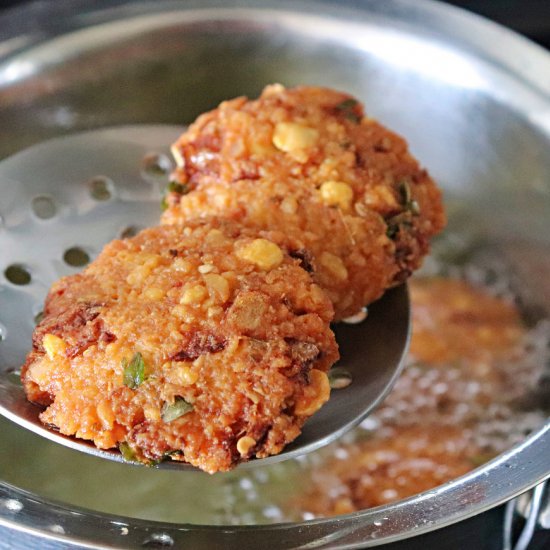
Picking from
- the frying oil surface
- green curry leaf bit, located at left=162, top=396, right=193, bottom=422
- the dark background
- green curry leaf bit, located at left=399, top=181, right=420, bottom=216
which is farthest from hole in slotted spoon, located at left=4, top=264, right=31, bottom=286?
the dark background

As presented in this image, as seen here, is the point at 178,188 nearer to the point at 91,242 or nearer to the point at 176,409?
the point at 91,242

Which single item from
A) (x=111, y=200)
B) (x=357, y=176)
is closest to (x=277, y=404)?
(x=357, y=176)

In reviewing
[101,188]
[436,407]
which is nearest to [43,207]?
[101,188]

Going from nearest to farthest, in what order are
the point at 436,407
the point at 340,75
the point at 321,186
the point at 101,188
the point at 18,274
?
the point at 321,186
the point at 18,274
the point at 101,188
the point at 436,407
the point at 340,75

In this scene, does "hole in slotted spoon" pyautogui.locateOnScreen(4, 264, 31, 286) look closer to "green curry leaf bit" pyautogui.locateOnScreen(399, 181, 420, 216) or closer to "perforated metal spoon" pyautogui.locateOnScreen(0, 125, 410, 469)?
"perforated metal spoon" pyautogui.locateOnScreen(0, 125, 410, 469)

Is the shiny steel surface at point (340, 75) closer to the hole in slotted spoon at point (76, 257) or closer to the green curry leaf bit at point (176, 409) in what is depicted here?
the hole in slotted spoon at point (76, 257)
